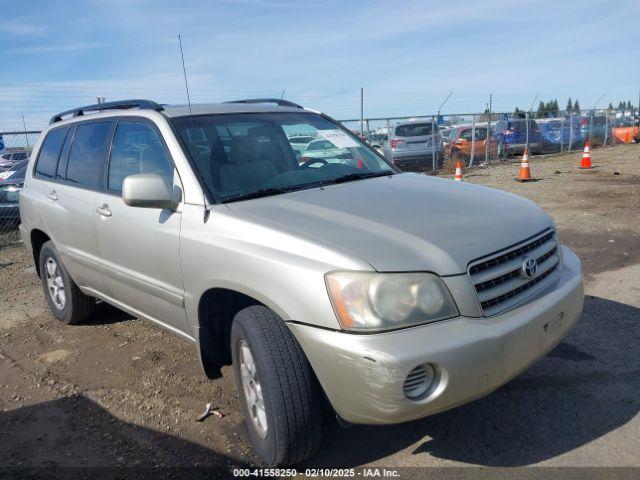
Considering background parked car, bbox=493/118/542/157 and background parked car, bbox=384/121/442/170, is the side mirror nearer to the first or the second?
background parked car, bbox=384/121/442/170

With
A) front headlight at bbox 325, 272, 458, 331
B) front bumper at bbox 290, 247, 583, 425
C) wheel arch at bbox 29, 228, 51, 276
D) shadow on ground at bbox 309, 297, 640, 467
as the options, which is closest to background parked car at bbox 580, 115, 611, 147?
shadow on ground at bbox 309, 297, 640, 467

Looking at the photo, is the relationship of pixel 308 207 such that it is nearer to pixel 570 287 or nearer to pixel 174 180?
pixel 174 180

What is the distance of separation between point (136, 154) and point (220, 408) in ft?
5.80

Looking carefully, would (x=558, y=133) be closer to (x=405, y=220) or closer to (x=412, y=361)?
(x=405, y=220)

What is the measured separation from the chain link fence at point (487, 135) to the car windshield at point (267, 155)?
906 cm

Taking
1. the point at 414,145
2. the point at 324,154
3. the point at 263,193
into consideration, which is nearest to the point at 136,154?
the point at 263,193

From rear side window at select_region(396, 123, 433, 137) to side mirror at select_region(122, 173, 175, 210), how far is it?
1451 cm

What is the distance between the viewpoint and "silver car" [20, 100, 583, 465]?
2.40m

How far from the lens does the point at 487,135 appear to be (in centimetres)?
1852

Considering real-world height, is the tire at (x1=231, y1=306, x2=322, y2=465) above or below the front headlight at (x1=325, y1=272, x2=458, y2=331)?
below

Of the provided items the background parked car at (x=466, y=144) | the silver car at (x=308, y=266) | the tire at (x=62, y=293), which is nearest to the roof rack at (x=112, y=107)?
the silver car at (x=308, y=266)

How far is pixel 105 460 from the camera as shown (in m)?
3.08

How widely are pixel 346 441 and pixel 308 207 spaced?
4.22ft

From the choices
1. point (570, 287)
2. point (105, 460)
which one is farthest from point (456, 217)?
point (105, 460)
